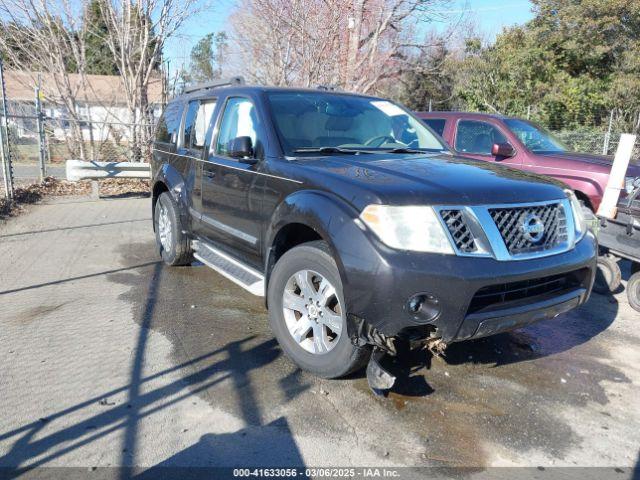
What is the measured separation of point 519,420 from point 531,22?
22.4 meters

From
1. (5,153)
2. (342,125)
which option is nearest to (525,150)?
(342,125)

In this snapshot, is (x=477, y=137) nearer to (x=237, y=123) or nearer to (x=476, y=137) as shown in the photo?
(x=476, y=137)

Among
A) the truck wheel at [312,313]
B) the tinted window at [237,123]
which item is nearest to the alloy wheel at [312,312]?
the truck wheel at [312,313]

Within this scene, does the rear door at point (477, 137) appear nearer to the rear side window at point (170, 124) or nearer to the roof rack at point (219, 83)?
the roof rack at point (219, 83)

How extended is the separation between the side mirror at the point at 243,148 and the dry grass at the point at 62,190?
6.64m

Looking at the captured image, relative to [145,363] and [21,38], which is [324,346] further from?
[21,38]

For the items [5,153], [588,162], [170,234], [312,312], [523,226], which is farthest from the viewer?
[5,153]

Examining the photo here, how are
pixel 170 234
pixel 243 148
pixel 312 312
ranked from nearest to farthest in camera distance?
pixel 312 312 < pixel 243 148 < pixel 170 234

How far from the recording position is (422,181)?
10.6 feet

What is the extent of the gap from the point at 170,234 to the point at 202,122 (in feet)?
4.58

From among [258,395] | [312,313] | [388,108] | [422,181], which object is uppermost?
[388,108]

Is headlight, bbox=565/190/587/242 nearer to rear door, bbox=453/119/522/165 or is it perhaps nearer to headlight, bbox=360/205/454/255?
headlight, bbox=360/205/454/255

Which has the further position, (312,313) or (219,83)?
(219,83)

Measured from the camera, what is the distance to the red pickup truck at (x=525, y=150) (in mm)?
7102
